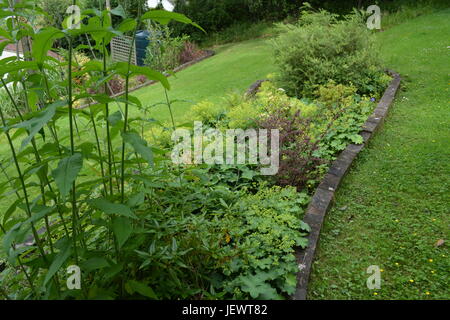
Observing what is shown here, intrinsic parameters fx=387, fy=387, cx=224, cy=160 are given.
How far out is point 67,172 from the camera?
1235mm

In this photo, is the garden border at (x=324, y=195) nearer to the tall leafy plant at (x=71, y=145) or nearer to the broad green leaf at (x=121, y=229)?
the tall leafy plant at (x=71, y=145)

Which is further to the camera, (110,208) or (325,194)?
(325,194)

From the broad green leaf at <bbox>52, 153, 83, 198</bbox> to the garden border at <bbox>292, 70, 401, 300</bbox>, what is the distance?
1.52m

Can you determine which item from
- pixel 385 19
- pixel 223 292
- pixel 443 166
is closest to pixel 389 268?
pixel 223 292

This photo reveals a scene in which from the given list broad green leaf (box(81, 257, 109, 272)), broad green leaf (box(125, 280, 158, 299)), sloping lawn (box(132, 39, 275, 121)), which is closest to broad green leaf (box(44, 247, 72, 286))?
broad green leaf (box(81, 257, 109, 272))

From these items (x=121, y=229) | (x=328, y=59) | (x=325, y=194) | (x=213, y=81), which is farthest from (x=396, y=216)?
(x=213, y=81)

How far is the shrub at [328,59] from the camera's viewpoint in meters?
5.84

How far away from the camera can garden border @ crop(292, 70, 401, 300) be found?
2.44 m

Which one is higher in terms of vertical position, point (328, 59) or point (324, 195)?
point (328, 59)

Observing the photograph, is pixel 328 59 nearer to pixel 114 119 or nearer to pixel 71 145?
pixel 114 119

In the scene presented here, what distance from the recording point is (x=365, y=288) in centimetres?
244

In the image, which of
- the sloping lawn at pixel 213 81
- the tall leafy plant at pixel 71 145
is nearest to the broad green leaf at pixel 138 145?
the tall leafy plant at pixel 71 145

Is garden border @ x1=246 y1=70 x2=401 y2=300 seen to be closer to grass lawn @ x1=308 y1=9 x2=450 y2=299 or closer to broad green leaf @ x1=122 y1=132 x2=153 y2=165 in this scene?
grass lawn @ x1=308 y1=9 x2=450 y2=299

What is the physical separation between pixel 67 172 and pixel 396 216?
269cm
